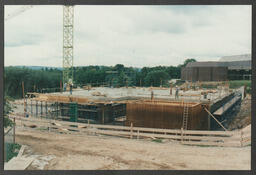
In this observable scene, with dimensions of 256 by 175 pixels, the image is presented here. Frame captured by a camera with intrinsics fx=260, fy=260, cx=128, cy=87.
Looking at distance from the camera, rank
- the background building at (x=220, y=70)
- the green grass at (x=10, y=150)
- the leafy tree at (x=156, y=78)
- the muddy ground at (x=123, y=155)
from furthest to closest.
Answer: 1. the leafy tree at (x=156, y=78)
2. the background building at (x=220, y=70)
3. the green grass at (x=10, y=150)
4. the muddy ground at (x=123, y=155)

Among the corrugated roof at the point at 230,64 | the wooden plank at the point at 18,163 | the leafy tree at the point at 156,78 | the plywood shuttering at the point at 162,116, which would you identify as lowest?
the wooden plank at the point at 18,163

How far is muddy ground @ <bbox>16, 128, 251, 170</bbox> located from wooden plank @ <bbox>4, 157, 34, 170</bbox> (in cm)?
Answer: 31

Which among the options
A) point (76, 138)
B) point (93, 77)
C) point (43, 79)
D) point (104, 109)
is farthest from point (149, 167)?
point (93, 77)

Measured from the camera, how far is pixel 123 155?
44.7 feet

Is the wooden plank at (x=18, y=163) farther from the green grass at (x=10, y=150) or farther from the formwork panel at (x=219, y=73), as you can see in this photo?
the formwork panel at (x=219, y=73)

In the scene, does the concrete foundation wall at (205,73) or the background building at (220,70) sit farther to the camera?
the concrete foundation wall at (205,73)

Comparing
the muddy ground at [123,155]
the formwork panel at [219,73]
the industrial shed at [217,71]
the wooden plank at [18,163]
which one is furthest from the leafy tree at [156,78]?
the wooden plank at [18,163]

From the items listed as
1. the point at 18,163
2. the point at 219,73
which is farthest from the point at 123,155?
the point at 219,73

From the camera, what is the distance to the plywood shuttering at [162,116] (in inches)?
834

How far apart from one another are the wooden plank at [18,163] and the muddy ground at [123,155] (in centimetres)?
31

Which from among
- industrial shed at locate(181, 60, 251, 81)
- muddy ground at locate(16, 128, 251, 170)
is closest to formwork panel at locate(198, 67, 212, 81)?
industrial shed at locate(181, 60, 251, 81)

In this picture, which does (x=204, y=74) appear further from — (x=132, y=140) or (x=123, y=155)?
(x=123, y=155)

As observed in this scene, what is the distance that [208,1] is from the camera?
11.7m
